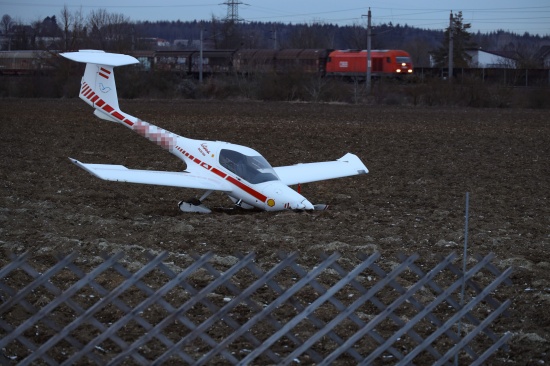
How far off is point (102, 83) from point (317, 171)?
6.55 m

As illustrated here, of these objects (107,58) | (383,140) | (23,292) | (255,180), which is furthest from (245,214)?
(383,140)

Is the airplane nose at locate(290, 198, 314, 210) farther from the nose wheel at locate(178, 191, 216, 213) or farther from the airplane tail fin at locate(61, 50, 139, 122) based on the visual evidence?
the airplane tail fin at locate(61, 50, 139, 122)

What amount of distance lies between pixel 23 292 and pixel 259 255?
706 centimetres

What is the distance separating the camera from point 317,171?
65.7 feet

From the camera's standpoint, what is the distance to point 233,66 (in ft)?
261

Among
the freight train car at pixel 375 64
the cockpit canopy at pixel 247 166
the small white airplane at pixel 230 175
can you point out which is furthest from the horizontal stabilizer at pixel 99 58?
the freight train car at pixel 375 64

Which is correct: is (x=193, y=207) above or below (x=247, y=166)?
below

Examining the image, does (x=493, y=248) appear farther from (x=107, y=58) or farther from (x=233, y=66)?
(x=233, y=66)

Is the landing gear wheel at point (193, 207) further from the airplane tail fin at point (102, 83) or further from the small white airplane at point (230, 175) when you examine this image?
the airplane tail fin at point (102, 83)

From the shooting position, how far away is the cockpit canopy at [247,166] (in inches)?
695

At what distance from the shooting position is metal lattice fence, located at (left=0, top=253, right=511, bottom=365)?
644 centimetres

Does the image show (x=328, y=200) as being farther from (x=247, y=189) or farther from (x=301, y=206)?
(x=247, y=189)

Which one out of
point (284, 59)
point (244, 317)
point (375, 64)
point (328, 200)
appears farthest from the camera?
point (284, 59)

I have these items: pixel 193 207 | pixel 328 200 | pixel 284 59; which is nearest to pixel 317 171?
pixel 328 200
